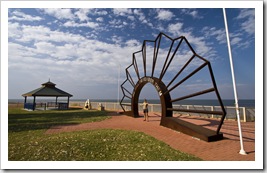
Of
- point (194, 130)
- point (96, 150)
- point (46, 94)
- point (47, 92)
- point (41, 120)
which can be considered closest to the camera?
point (96, 150)

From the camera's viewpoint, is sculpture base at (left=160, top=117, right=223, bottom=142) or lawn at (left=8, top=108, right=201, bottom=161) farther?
sculpture base at (left=160, top=117, right=223, bottom=142)

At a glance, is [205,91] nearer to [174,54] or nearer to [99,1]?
[174,54]

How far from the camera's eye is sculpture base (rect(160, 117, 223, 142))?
6.99 metres

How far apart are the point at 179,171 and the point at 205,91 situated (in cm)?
451

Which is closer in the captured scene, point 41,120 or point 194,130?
point 194,130

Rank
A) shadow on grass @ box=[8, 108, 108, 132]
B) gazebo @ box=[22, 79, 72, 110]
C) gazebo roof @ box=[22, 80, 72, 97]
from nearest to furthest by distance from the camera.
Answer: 1. shadow on grass @ box=[8, 108, 108, 132]
2. gazebo @ box=[22, 79, 72, 110]
3. gazebo roof @ box=[22, 80, 72, 97]

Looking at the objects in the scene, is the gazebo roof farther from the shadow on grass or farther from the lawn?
the lawn

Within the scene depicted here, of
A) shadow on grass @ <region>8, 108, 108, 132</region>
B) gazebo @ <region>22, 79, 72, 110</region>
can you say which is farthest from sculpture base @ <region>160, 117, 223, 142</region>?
gazebo @ <region>22, 79, 72, 110</region>

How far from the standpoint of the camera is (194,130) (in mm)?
7582

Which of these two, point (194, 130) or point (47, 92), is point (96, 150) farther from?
point (47, 92)

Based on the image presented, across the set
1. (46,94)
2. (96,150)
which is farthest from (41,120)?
(46,94)

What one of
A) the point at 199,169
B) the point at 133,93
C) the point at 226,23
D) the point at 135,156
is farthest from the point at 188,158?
the point at 133,93

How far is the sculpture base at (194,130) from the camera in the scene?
6.99 meters

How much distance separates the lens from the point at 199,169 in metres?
4.75
